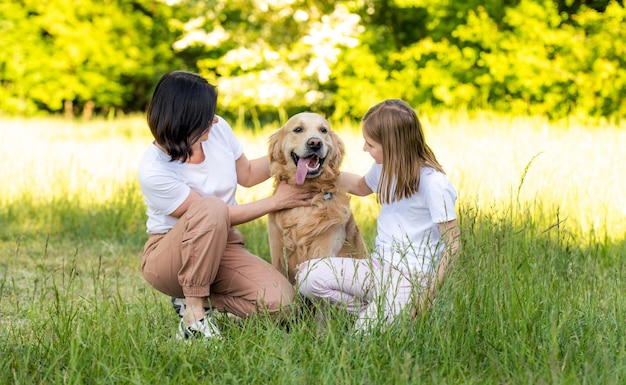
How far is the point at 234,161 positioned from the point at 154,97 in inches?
21.1

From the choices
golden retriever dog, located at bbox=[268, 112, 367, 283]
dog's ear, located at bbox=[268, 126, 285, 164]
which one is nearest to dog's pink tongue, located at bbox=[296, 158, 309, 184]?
golden retriever dog, located at bbox=[268, 112, 367, 283]

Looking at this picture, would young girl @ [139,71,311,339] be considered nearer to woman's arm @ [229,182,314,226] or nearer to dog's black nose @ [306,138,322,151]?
woman's arm @ [229,182,314,226]

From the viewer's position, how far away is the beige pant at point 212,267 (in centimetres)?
337

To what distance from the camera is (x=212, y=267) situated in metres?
3.43

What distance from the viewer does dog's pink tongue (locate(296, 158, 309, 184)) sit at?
3.76 meters

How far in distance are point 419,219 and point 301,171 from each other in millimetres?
655

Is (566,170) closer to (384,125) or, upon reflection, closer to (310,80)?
(384,125)

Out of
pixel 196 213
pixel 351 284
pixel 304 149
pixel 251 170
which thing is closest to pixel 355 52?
pixel 251 170

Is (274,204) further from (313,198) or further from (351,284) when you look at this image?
(351,284)

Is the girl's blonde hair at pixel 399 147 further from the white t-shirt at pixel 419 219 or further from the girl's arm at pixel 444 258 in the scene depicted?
the girl's arm at pixel 444 258

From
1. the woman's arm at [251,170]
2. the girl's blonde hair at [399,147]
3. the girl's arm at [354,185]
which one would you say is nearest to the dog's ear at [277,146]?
the woman's arm at [251,170]

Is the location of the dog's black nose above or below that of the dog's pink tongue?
above

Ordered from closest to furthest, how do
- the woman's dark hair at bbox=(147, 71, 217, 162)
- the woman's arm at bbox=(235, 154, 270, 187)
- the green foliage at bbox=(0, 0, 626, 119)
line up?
the woman's dark hair at bbox=(147, 71, 217, 162) → the woman's arm at bbox=(235, 154, 270, 187) → the green foliage at bbox=(0, 0, 626, 119)

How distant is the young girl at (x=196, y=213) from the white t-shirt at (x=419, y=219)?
472 millimetres
